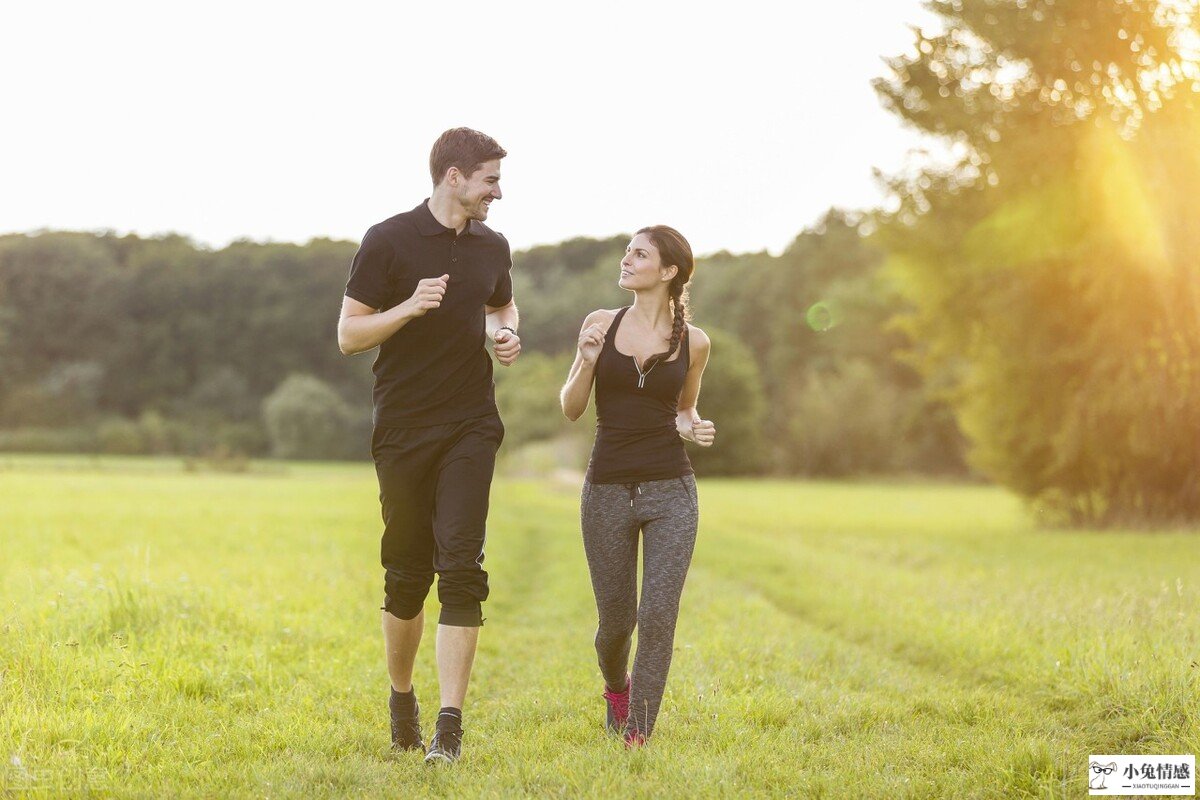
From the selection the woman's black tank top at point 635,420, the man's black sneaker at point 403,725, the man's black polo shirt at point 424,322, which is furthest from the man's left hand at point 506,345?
the man's black sneaker at point 403,725

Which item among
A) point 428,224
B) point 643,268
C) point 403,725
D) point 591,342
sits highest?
point 428,224

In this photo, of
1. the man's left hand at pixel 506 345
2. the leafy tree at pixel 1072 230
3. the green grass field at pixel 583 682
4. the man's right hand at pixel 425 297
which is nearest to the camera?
the green grass field at pixel 583 682

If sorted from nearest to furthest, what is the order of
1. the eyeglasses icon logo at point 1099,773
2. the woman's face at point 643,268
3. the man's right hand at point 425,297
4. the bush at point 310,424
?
the eyeglasses icon logo at point 1099,773, the man's right hand at point 425,297, the woman's face at point 643,268, the bush at point 310,424

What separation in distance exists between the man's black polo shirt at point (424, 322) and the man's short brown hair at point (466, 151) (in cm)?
27

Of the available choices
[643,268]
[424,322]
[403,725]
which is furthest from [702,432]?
[403,725]

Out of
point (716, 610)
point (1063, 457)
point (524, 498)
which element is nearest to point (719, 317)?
point (524, 498)

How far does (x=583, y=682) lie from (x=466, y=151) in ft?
12.2

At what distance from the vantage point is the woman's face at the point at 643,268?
5.52 meters

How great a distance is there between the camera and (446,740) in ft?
16.5

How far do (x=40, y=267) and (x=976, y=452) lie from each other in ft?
268

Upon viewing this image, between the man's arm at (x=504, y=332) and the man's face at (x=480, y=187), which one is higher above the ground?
the man's face at (x=480, y=187)

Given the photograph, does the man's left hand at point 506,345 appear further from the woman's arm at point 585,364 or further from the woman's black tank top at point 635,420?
the woman's black tank top at point 635,420

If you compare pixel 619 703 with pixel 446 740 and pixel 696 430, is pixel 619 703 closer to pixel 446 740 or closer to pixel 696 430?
pixel 446 740

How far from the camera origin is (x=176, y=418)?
82812 millimetres
